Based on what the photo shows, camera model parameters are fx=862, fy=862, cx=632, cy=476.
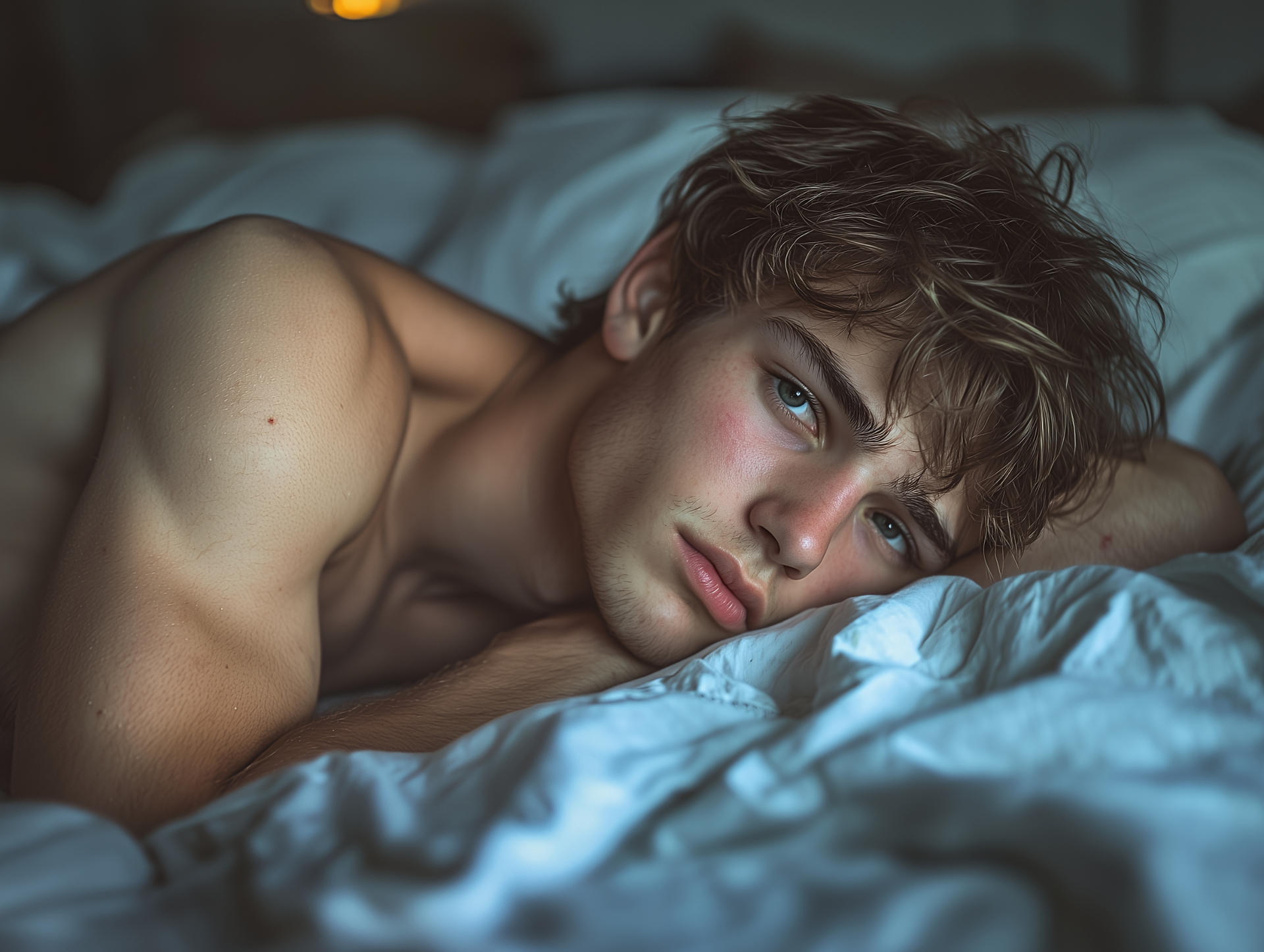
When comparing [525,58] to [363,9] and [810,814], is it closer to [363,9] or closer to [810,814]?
[363,9]

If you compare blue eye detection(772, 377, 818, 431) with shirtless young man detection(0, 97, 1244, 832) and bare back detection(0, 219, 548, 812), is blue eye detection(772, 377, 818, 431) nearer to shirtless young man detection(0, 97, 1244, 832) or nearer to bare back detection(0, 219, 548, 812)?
shirtless young man detection(0, 97, 1244, 832)

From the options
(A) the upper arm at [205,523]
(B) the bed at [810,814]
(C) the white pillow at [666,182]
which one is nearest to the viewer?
(B) the bed at [810,814]

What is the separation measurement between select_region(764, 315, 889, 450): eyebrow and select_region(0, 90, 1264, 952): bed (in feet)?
0.48

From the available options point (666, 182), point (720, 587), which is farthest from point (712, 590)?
point (666, 182)

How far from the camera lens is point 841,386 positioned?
803 millimetres

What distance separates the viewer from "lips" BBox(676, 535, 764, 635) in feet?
2.63

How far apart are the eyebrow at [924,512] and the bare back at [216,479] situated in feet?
1.61

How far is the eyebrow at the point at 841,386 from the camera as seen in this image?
791mm

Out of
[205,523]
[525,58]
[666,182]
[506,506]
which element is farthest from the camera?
[525,58]

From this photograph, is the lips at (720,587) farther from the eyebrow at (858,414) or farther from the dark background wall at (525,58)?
the dark background wall at (525,58)

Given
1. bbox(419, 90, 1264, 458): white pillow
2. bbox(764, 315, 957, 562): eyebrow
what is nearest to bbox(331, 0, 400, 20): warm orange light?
bbox(419, 90, 1264, 458): white pillow

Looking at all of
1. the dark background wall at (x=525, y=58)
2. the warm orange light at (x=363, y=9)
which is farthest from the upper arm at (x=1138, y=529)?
the warm orange light at (x=363, y=9)

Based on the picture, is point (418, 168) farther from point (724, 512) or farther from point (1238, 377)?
point (1238, 377)

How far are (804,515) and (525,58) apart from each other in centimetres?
160
